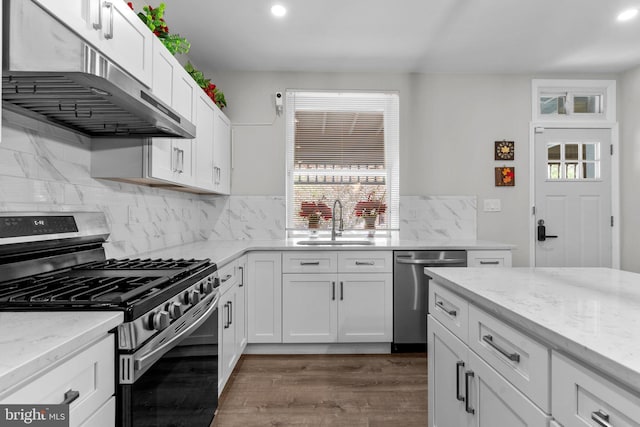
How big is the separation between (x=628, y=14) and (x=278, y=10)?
8.69ft

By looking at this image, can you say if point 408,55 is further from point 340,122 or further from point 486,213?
point 486,213

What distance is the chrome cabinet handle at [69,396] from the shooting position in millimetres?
808

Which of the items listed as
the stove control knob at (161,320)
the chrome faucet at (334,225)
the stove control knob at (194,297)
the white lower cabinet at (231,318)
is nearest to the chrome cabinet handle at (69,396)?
the stove control knob at (161,320)

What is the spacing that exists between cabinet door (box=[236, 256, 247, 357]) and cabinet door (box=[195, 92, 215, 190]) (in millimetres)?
683

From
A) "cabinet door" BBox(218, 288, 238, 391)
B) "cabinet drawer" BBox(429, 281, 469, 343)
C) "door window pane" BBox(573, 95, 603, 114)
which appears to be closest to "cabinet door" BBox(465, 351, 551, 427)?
"cabinet drawer" BBox(429, 281, 469, 343)

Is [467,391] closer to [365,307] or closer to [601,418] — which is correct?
[601,418]

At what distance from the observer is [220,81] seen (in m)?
3.74

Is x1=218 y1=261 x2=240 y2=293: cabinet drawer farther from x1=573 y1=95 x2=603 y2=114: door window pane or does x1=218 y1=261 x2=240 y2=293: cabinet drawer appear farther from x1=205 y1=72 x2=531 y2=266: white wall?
x1=573 y1=95 x2=603 y2=114: door window pane

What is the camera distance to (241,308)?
2.81 meters

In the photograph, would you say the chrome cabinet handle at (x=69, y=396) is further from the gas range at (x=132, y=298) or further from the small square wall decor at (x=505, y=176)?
the small square wall decor at (x=505, y=176)

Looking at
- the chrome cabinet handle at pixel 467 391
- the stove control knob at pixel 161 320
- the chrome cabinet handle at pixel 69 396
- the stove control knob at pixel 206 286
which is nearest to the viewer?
the chrome cabinet handle at pixel 69 396

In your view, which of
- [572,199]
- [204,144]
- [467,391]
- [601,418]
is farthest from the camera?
[572,199]

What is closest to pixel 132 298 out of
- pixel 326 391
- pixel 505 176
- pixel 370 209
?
pixel 326 391

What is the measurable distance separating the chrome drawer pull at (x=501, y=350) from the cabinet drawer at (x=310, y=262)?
192cm
